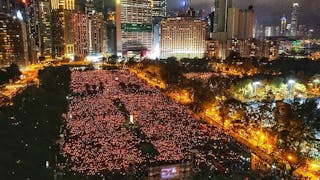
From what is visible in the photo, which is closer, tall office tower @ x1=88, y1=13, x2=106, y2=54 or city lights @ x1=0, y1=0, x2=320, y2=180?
city lights @ x1=0, y1=0, x2=320, y2=180

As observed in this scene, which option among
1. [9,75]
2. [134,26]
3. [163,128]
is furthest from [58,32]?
[163,128]

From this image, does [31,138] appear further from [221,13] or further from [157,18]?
[157,18]

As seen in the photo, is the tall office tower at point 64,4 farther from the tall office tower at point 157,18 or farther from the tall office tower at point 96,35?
the tall office tower at point 157,18

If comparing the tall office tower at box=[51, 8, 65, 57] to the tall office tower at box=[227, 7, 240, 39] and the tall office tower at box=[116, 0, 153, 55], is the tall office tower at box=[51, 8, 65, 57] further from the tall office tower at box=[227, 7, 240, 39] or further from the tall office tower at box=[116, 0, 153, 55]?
the tall office tower at box=[227, 7, 240, 39]

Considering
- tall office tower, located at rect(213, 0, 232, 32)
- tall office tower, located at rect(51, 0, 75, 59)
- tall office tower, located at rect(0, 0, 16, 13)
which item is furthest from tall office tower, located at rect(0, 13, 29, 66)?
tall office tower, located at rect(213, 0, 232, 32)

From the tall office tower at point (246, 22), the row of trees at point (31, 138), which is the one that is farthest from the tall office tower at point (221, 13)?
the row of trees at point (31, 138)

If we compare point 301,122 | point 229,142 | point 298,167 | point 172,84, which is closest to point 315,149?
point 301,122
